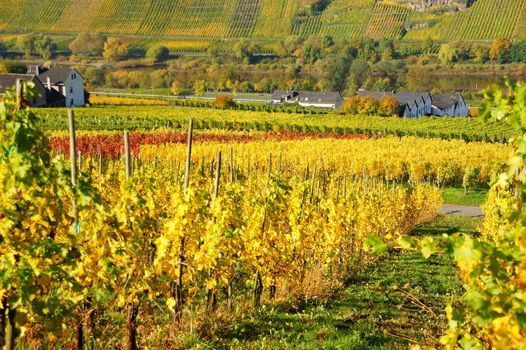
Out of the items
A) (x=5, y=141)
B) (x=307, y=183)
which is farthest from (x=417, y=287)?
(x=5, y=141)

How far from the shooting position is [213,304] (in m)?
10.4

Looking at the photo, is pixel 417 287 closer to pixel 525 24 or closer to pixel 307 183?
pixel 307 183

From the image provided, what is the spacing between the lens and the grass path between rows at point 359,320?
9078 millimetres

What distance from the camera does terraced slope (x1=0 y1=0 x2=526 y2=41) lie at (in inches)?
6969

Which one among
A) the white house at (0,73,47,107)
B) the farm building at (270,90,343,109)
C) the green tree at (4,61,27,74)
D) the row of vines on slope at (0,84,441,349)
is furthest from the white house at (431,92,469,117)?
the row of vines on slope at (0,84,441,349)

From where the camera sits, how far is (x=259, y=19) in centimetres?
19475

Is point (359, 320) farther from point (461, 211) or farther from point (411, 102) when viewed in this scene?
point (411, 102)

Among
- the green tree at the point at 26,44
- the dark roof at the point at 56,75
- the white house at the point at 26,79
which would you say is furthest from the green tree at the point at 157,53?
the white house at the point at 26,79

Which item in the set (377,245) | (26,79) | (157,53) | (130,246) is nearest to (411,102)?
(26,79)

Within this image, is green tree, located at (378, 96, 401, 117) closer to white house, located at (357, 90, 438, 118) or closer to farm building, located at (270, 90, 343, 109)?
white house, located at (357, 90, 438, 118)

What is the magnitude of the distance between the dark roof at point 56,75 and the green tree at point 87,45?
295 feet

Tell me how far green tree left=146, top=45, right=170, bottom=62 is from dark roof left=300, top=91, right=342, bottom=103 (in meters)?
74.6

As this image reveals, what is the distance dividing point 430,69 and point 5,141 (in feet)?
462

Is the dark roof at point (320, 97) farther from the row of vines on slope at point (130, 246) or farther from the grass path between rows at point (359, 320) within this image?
the grass path between rows at point (359, 320)
